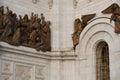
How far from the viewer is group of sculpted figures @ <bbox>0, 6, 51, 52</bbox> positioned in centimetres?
1404

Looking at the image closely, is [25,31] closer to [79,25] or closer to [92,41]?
[79,25]

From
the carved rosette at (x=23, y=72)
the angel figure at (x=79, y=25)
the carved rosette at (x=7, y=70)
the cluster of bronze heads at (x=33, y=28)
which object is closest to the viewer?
the carved rosette at (x=7, y=70)

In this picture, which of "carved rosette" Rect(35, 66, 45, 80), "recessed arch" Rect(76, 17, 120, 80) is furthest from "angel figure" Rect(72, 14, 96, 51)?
"carved rosette" Rect(35, 66, 45, 80)

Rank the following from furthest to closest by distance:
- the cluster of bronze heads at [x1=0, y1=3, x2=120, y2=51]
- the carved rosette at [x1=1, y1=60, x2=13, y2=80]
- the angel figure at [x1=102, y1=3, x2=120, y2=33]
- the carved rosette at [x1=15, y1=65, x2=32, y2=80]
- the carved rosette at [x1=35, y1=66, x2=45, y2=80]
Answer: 1. the carved rosette at [x1=35, y1=66, x2=45, y2=80]
2. the carved rosette at [x1=15, y1=65, x2=32, y2=80]
3. the cluster of bronze heads at [x1=0, y1=3, x2=120, y2=51]
4. the angel figure at [x1=102, y1=3, x2=120, y2=33]
5. the carved rosette at [x1=1, y1=60, x2=13, y2=80]

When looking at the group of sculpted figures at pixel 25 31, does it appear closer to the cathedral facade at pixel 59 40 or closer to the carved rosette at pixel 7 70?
the cathedral facade at pixel 59 40

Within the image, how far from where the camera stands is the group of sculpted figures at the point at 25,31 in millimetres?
14039

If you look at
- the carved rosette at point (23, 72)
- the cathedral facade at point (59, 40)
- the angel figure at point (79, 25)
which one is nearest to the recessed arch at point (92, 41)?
the cathedral facade at point (59, 40)

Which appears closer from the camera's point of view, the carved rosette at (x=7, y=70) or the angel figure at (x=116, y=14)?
the carved rosette at (x=7, y=70)

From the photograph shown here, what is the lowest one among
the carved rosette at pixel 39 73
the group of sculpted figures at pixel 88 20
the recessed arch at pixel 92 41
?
the carved rosette at pixel 39 73

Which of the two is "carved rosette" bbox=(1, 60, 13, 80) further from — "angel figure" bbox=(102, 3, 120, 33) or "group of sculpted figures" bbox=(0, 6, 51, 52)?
"angel figure" bbox=(102, 3, 120, 33)

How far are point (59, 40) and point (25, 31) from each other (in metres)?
2.07

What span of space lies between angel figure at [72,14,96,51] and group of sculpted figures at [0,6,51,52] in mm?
1334

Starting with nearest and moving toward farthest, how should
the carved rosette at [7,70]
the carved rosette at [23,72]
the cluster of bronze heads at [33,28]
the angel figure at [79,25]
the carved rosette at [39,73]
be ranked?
the carved rosette at [7,70] < the cluster of bronze heads at [33,28] < the carved rosette at [23,72] < the carved rosette at [39,73] < the angel figure at [79,25]

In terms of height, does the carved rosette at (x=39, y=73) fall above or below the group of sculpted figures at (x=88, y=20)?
below
